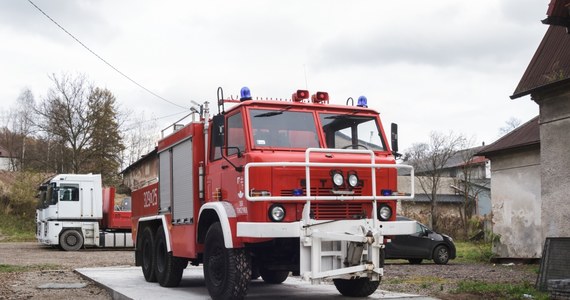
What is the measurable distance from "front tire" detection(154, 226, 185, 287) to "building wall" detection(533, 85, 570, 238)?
6856 millimetres

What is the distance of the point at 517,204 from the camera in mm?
18484

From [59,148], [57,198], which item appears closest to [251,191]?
[57,198]

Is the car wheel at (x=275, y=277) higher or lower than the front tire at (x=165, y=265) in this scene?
lower

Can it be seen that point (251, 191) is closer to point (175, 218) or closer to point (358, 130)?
point (358, 130)

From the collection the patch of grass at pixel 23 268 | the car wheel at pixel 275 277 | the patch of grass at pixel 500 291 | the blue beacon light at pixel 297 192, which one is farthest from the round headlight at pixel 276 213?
the patch of grass at pixel 23 268

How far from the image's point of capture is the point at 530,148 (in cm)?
1772

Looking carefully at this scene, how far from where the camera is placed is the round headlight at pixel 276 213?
8156mm

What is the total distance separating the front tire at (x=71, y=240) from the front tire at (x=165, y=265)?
18.5m

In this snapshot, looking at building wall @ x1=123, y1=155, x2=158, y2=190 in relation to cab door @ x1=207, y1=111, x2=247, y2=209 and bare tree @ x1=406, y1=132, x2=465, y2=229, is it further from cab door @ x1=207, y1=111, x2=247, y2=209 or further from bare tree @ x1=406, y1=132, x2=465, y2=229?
bare tree @ x1=406, y1=132, x2=465, y2=229

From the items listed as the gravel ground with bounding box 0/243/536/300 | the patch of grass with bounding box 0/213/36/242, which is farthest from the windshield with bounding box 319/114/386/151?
the patch of grass with bounding box 0/213/36/242

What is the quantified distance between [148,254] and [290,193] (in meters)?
5.25

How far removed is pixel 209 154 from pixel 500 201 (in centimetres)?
1193

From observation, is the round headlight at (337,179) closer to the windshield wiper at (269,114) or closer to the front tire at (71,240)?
the windshield wiper at (269,114)

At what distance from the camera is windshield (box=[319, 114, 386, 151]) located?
9305 millimetres
